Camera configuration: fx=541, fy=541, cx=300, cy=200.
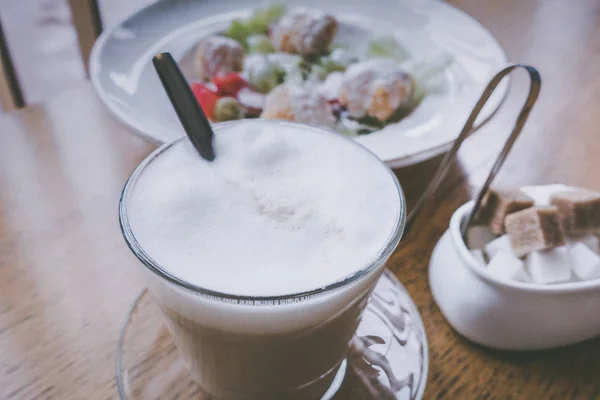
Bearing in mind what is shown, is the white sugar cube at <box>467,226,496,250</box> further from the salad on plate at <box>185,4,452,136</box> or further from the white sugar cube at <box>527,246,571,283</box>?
the salad on plate at <box>185,4,452,136</box>

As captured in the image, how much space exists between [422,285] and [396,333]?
75 mm

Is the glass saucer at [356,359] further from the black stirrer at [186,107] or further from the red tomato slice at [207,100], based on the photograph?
the red tomato slice at [207,100]

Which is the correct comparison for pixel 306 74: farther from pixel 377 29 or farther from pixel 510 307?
pixel 510 307

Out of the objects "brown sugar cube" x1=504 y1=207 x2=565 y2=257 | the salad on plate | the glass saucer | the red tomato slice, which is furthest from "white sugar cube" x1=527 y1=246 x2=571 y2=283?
the red tomato slice

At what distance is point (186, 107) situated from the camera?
50 cm

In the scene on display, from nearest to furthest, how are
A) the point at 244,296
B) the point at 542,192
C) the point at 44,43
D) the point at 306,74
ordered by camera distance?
1. the point at 244,296
2. the point at 542,192
3. the point at 306,74
4. the point at 44,43

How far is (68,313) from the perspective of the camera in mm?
580

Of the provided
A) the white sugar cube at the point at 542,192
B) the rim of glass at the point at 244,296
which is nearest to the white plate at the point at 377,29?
the white sugar cube at the point at 542,192

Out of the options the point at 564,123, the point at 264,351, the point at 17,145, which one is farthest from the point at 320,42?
the point at 264,351

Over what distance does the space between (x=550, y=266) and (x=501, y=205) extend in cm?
8

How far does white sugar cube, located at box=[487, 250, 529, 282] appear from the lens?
0.52m

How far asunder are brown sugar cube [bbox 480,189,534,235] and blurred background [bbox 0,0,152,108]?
5.47 feet

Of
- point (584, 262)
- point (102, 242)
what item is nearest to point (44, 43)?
point (102, 242)

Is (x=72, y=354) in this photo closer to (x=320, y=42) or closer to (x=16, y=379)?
(x=16, y=379)
